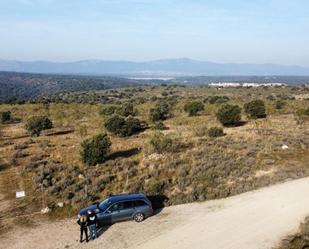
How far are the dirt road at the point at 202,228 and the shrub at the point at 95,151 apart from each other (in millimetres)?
10189

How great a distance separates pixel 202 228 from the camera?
2131cm

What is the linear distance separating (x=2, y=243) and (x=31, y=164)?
13.5 meters

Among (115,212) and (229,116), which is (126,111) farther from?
(115,212)

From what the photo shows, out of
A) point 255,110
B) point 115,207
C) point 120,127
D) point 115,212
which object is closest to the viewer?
point 115,212

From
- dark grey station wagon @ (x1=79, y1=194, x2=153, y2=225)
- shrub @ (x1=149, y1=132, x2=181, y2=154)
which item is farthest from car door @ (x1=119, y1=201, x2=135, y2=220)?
shrub @ (x1=149, y1=132, x2=181, y2=154)

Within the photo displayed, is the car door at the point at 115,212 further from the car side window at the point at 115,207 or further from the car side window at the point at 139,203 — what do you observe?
the car side window at the point at 139,203

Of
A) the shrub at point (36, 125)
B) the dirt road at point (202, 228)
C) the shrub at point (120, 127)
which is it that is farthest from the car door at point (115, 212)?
the shrub at point (36, 125)

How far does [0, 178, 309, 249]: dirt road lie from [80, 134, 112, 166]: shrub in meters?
10.2

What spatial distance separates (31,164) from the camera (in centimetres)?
3403

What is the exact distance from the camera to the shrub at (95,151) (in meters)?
33.3

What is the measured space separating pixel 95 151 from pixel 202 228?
14.3 m

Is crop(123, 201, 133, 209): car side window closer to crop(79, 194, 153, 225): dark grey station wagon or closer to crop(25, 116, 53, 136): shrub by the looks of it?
crop(79, 194, 153, 225): dark grey station wagon

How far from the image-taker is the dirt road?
19.8 m

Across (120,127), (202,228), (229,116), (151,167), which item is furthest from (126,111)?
(202,228)
